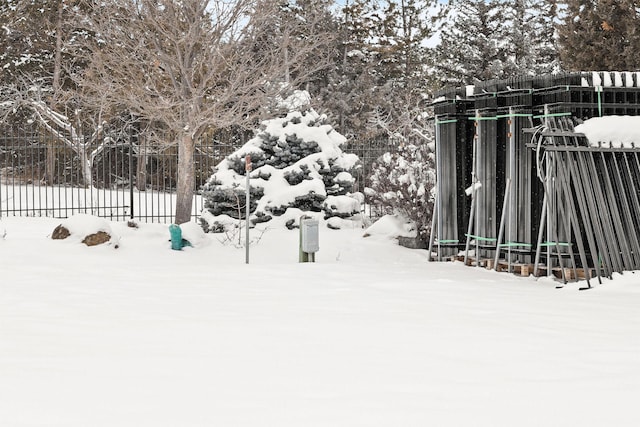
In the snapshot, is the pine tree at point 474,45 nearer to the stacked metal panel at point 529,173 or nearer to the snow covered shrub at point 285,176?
the snow covered shrub at point 285,176

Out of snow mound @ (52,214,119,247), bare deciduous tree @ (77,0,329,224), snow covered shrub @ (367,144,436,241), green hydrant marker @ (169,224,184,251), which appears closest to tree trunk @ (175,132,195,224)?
bare deciduous tree @ (77,0,329,224)

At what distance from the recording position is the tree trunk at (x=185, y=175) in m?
15.1

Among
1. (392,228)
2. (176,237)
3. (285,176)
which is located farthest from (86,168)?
(392,228)

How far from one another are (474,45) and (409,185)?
19.5 m

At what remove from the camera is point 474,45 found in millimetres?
31844

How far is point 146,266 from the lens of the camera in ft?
35.9

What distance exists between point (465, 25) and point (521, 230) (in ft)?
76.6

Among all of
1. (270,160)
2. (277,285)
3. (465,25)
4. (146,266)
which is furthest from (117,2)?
(465,25)

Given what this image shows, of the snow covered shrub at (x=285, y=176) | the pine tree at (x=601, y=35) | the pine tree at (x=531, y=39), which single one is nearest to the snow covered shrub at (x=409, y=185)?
the snow covered shrub at (x=285, y=176)

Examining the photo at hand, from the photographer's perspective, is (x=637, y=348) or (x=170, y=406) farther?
(x=637, y=348)

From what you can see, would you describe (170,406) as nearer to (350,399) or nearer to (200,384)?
(200,384)

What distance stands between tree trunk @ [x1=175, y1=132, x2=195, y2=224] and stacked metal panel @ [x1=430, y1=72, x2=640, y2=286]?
5.24 metres

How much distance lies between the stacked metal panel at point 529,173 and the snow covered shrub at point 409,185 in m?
1.85

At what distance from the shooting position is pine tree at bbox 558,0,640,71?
21406 mm
